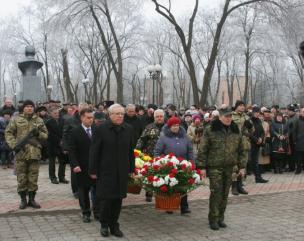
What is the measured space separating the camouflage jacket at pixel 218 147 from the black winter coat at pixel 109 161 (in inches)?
50.4

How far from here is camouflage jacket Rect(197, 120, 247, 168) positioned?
7195mm

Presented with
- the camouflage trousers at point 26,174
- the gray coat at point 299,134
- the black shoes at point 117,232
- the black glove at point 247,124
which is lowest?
the black shoes at point 117,232

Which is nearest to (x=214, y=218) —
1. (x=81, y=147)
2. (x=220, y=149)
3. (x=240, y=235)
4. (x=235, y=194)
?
(x=240, y=235)

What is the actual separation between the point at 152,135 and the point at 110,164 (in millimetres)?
2420

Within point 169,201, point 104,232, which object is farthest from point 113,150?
point 169,201

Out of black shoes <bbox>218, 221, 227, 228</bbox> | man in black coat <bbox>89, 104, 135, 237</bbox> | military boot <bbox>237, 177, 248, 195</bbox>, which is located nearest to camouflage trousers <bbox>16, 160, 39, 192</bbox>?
man in black coat <bbox>89, 104, 135, 237</bbox>

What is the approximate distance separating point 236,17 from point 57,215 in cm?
3385

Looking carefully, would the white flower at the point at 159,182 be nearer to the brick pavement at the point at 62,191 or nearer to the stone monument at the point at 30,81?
the brick pavement at the point at 62,191

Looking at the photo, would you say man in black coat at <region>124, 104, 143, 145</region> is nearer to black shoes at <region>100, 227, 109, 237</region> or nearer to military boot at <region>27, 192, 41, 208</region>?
military boot at <region>27, 192, 41, 208</region>

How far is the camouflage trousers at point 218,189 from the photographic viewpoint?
719 centimetres

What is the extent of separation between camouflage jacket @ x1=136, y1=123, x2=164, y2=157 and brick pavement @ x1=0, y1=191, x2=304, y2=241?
112 centimetres

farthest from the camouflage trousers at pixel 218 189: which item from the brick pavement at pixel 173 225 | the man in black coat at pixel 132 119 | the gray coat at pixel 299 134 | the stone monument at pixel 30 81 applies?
the stone monument at pixel 30 81

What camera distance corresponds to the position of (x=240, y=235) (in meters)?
6.93

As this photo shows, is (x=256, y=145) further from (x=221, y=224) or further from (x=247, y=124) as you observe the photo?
(x=221, y=224)
